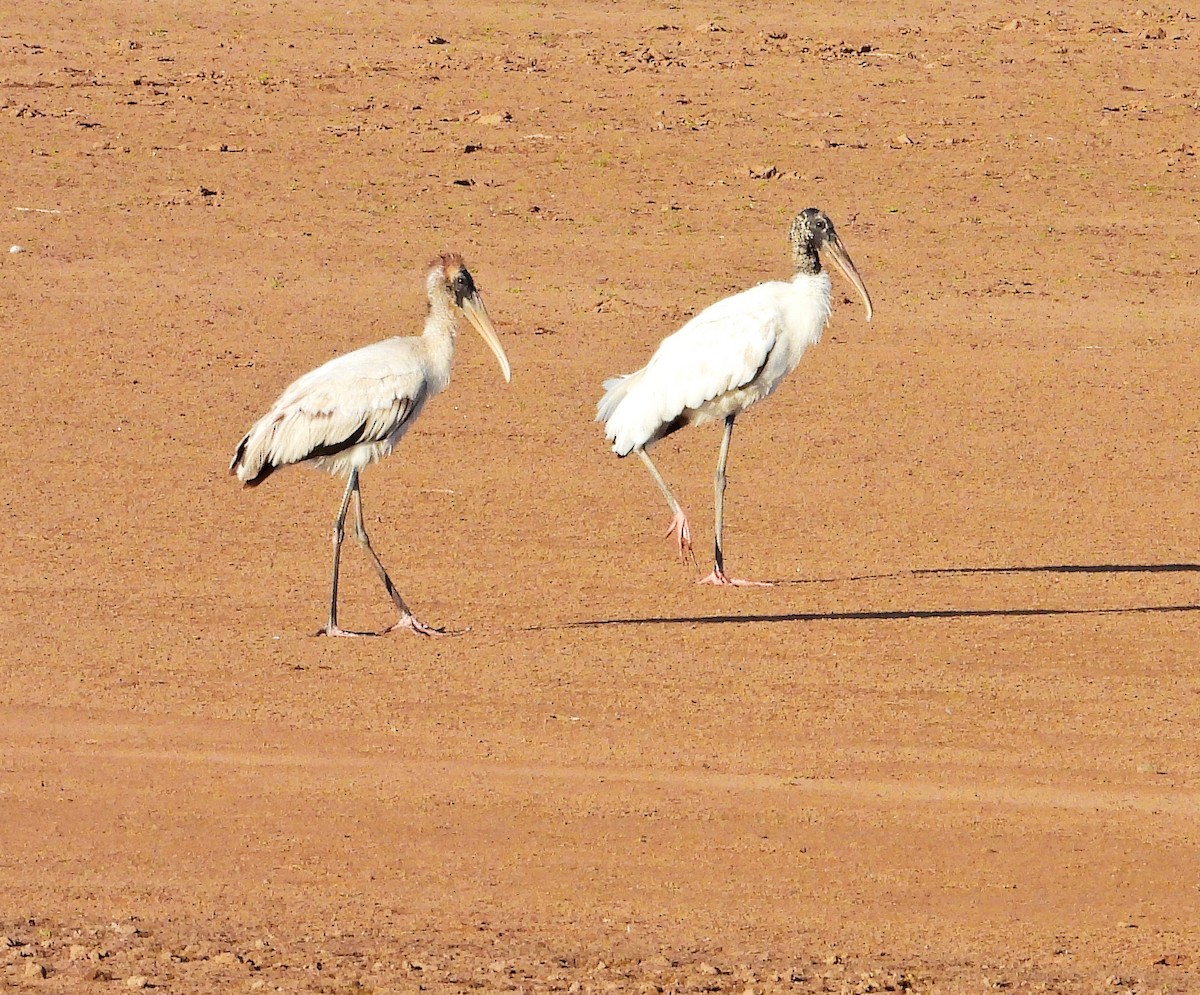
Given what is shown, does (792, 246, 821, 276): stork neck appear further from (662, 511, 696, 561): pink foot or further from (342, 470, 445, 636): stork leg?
(342, 470, 445, 636): stork leg

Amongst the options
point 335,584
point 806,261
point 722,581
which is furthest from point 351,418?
point 806,261

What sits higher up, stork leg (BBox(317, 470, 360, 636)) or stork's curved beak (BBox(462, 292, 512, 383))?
stork's curved beak (BBox(462, 292, 512, 383))

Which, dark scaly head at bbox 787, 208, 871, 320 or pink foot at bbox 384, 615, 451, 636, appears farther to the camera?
dark scaly head at bbox 787, 208, 871, 320

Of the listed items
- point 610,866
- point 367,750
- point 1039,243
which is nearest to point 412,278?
point 1039,243

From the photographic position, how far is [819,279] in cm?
1033

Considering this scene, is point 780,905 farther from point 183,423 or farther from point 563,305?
point 563,305

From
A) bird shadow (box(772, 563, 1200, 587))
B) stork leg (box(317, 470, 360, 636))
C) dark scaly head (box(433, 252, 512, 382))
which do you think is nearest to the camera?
stork leg (box(317, 470, 360, 636))

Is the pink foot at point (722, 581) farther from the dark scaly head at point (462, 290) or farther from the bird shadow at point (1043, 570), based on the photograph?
the dark scaly head at point (462, 290)

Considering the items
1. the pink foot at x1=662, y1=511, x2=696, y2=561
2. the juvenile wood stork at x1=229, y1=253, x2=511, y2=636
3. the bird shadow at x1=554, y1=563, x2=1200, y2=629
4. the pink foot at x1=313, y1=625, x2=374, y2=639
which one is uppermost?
the juvenile wood stork at x1=229, y1=253, x2=511, y2=636

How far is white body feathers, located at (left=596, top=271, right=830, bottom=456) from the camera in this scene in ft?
32.7

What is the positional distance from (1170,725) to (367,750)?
266 cm

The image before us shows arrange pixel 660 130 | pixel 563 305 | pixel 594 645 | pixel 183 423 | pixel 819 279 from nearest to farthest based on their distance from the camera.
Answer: pixel 594 645
pixel 819 279
pixel 183 423
pixel 563 305
pixel 660 130

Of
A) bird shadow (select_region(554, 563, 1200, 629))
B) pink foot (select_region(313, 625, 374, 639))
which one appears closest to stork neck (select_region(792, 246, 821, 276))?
bird shadow (select_region(554, 563, 1200, 629))

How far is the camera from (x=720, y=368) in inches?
392
